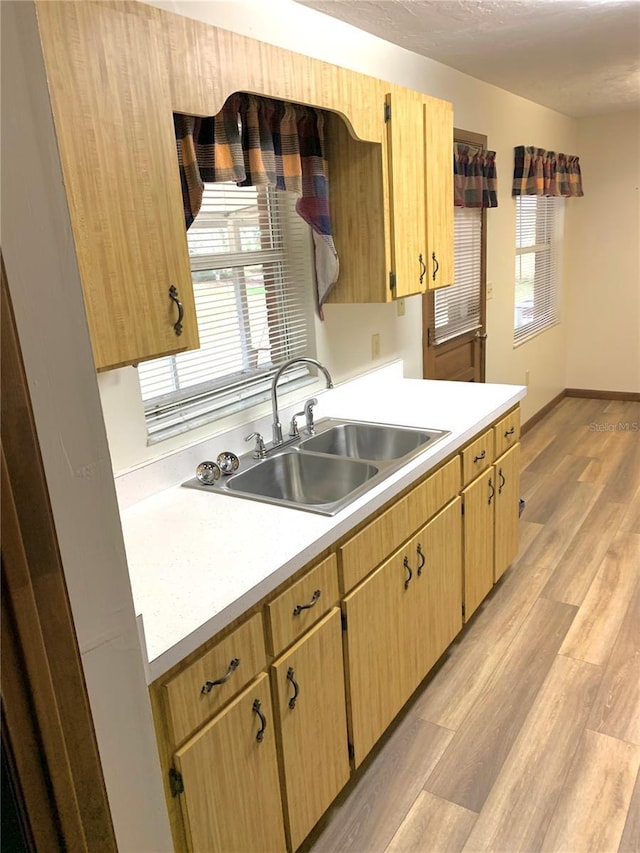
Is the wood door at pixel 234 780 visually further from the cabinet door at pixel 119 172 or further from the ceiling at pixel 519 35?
the ceiling at pixel 519 35

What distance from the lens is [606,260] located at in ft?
18.6

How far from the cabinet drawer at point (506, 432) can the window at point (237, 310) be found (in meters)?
0.83

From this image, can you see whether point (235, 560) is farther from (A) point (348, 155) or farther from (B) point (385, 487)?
(A) point (348, 155)

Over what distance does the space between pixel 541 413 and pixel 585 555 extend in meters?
2.44

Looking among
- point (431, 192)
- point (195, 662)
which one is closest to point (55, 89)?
point (195, 662)

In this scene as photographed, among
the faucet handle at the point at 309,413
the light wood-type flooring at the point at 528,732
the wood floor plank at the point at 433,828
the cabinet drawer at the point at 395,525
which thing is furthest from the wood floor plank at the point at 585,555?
the faucet handle at the point at 309,413

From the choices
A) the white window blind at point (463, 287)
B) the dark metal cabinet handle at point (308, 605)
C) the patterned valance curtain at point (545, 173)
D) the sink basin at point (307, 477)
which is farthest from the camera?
the patterned valance curtain at point (545, 173)

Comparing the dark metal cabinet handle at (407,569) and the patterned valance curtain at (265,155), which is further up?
the patterned valance curtain at (265,155)

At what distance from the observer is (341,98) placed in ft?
6.91

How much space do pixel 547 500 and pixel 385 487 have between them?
8.07 ft

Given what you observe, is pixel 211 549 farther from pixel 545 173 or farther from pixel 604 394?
pixel 604 394

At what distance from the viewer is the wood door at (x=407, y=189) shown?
2.35 m

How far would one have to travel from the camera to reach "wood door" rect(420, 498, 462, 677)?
7.11 feet

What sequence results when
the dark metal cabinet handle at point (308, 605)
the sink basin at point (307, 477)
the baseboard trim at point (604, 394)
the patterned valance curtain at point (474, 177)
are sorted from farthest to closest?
the baseboard trim at point (604, 394)
the patterned valance curtain at point (474, 177)
the sink basin at point (307, 477)
the dark metal cabinet handle at point (308, 605)
